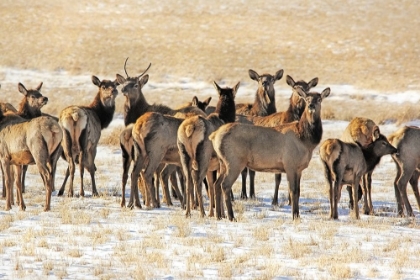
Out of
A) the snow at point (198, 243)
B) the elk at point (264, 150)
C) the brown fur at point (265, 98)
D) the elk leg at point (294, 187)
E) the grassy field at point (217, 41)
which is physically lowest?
the snow at point (198, 243)

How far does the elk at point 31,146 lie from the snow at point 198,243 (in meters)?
0.59

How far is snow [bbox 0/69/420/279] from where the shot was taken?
976 centimetres

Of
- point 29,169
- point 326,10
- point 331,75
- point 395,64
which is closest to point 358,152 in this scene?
point 29,169

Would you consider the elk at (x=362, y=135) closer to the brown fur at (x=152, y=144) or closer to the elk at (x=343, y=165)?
the elk at (x=343, y=165)

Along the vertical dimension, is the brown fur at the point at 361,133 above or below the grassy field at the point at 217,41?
below

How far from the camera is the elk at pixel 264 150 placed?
1351 centimetres

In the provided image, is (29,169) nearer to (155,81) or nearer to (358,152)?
(358,152)

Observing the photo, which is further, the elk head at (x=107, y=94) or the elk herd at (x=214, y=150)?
the elk head at (x=107, y=94)

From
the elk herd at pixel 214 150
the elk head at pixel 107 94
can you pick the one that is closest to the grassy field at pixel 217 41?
the elk head at pixel 107 94

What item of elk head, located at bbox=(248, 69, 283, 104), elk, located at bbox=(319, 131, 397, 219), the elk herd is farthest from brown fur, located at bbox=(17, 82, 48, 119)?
elk, located at bbox=(319, 131, 397, 219)

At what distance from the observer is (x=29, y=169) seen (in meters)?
21.5

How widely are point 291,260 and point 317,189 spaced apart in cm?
860

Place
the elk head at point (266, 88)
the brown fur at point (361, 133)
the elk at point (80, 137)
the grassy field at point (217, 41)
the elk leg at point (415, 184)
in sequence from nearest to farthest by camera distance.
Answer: the brown fur at point (361, 133), the elk leg at point (415, 184), the elk at point (80, 137), the elk head at point (266, 88), the grassy field at point (217, 41)

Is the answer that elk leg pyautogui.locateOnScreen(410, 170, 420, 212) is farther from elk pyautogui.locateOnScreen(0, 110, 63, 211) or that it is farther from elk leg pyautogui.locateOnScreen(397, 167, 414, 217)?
elk pyautogui.locateOnScreen(0, 110, 63, 211)
